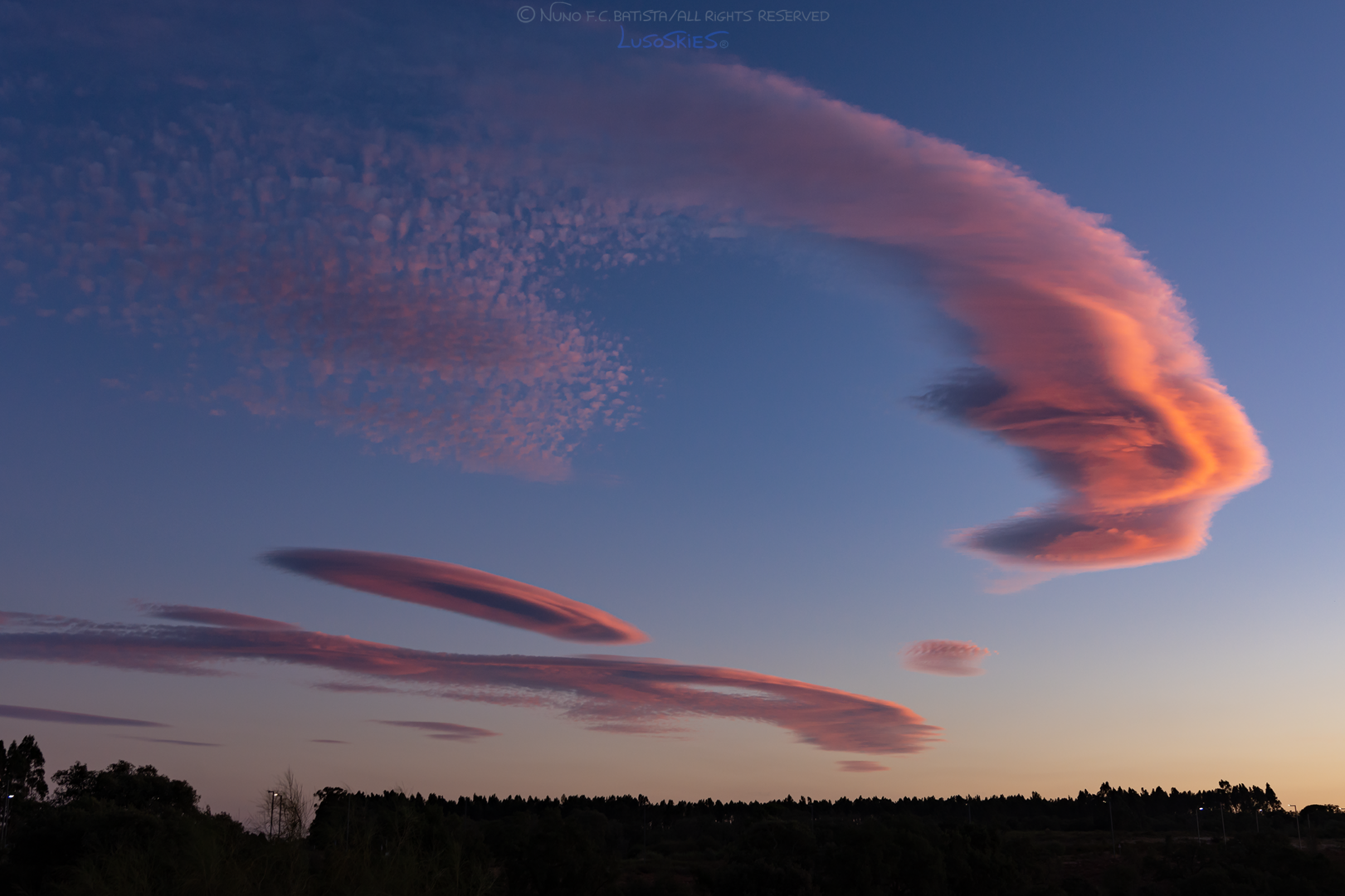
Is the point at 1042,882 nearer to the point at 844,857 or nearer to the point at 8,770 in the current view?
the point at 844,857

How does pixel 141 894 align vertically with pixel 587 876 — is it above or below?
above

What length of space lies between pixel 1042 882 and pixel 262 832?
5185 cm

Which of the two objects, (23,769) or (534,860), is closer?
(534,860)

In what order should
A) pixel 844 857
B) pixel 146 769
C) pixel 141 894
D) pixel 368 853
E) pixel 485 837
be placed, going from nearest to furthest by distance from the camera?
pixel 141 894
pixel 368 853
pixel 844 857
pixel 485 837
pixel 146 769

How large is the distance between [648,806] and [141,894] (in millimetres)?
183309

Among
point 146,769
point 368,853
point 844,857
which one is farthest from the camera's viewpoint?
point 146,769

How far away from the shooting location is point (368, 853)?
19.5 meters

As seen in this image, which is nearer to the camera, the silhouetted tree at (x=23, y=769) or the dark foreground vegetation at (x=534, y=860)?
the dark foreground vegetation at (x=534, y=860)

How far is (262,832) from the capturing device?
19625 millimetres

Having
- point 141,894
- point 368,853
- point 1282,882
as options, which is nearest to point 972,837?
point 1282,882

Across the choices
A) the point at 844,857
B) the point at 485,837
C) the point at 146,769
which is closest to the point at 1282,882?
the point at 844,857

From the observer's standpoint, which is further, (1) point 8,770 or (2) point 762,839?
(1) point 8,770

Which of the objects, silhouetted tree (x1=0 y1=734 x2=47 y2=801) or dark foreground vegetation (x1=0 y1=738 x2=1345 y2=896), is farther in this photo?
silhouetted tree (x1=0 y1=734 x2=47 y2=801)

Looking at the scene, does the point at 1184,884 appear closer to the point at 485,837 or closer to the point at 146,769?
the point at 485,837
